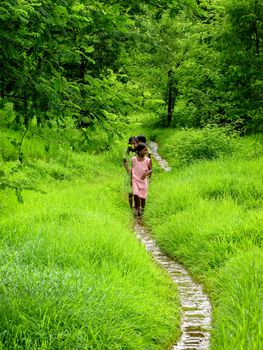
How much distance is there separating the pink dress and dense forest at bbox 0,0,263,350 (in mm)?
394

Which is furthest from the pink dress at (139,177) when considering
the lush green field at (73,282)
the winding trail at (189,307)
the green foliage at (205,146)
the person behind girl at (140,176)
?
the green foliage at (205,146)

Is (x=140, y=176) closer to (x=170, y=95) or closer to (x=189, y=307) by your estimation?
(x=189, y=307)

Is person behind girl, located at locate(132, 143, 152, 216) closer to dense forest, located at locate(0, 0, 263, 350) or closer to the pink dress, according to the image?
the pink dress

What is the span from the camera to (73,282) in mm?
5773

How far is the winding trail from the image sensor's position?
5.69m

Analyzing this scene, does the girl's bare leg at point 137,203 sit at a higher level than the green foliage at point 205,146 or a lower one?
lower

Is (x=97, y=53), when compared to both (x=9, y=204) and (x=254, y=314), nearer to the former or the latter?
(x=9, y=204)

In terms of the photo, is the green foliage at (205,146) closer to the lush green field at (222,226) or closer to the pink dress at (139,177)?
the lush green field at (222,226)

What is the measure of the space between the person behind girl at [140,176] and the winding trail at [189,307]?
2302mm

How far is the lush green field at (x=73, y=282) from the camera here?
487 cm

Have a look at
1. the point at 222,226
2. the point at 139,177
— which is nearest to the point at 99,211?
the point at 139,177

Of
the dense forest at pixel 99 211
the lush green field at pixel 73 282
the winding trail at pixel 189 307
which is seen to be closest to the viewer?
the dense forest at pixel 99 211

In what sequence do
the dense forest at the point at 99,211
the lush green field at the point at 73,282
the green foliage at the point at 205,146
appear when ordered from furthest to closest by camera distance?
the green foliage at the point at 205,146 < the lush green field at the point at 73,282 < the dense forest at the point at 99,211

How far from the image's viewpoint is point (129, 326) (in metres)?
5.34
